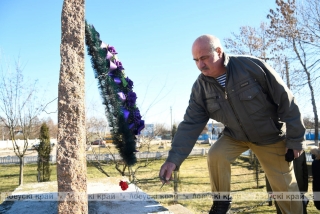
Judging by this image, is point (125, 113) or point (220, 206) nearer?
point (220, 206)

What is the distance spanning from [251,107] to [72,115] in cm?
148

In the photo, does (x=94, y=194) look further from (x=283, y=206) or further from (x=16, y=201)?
(x=283, y=206)

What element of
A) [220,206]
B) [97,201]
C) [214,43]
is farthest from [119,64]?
[220,206]

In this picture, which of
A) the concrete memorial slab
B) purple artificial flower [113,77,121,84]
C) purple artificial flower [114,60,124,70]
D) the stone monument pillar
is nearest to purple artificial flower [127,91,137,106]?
purple artificial flower [113,77,121,84]

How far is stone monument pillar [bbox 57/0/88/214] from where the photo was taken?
6.89 feet

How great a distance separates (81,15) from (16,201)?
8.01ft

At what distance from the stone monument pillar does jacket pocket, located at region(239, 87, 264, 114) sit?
134cm

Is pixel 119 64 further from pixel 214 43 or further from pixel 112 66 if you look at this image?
pixel 214 43

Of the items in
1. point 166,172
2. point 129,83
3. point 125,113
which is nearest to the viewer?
point 166,172

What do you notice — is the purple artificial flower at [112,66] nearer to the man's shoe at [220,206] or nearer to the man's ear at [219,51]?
the man's ear at [219,51]

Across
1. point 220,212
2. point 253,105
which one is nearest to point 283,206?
point 220,212

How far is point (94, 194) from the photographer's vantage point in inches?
141

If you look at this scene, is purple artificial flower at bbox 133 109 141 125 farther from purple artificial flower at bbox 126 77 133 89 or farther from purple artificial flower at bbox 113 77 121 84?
purple artificial flower at bbox 113 77 121 84

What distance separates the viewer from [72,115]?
7.11 feet
